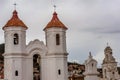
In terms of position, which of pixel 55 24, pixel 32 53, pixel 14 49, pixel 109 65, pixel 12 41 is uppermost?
pixel 55 24

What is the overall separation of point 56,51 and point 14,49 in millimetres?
5262

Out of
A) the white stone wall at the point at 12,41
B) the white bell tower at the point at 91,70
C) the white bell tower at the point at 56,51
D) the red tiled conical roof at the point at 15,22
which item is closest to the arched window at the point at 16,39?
the white stone wall at the point at 12,41

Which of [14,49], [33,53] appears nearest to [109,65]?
[33,53]

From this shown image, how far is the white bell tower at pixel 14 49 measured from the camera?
147ft

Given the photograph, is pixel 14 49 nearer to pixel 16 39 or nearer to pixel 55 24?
pixel 16 39

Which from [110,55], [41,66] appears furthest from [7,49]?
[110,55]

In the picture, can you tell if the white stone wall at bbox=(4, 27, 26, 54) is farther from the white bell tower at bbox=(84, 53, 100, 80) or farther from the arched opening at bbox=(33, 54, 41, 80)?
the white bell tower at bbox=(84, 53, 100, 80)

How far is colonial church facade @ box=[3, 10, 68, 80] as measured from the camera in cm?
4516

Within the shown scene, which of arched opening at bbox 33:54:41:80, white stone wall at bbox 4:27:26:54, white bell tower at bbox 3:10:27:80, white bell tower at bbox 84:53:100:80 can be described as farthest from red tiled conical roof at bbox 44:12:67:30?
white bell tower at bbox 84:53:100:80

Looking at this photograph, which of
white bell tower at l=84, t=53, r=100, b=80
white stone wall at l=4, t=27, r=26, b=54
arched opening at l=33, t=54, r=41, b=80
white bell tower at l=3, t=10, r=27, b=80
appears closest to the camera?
white bell tower at l=3, t=10, r=27, b=80

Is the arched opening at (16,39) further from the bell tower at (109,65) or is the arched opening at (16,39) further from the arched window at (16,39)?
the bell tower at (109,65)

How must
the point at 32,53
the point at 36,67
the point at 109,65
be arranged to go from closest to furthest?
the point at 32,53 → the point at 36,67 → the point at 109,65

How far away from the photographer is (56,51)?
153ft

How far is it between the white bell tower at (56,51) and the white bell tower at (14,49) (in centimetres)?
324
